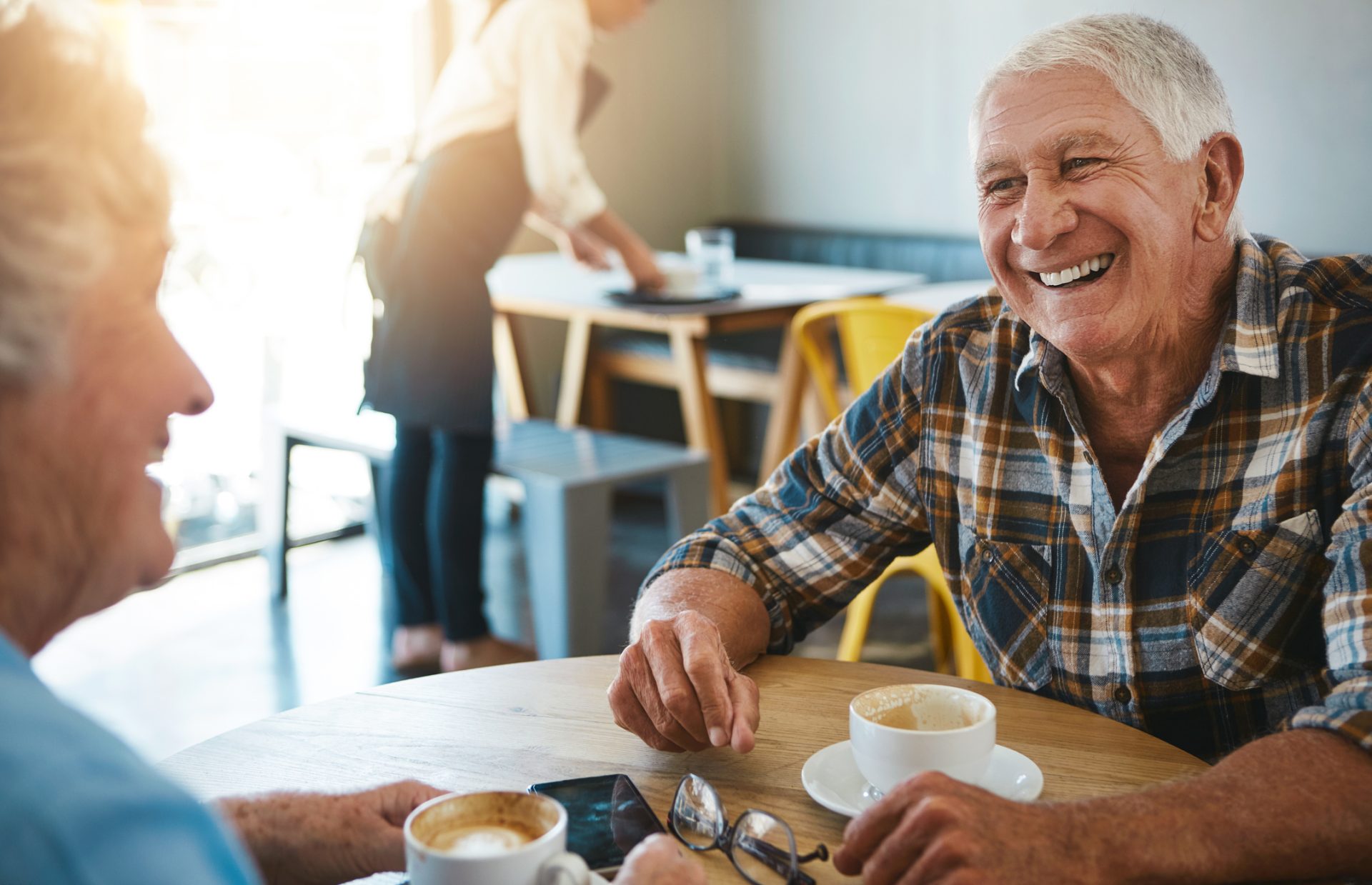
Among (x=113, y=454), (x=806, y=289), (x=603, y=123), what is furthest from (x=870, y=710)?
(x=603, y=123)

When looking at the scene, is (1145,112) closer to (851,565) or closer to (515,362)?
(851,565)

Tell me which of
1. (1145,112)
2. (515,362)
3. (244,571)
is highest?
(1145,112)

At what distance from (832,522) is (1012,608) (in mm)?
220

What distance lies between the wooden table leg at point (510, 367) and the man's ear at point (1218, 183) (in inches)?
136

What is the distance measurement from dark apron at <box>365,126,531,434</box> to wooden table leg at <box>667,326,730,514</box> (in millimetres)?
693

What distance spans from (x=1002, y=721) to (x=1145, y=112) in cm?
58

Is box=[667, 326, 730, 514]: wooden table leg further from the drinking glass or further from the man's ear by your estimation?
the man's ear

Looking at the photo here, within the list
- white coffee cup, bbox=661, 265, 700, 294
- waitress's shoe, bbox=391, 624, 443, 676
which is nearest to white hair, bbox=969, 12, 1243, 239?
white coffee cup, bbox=661, 265, 700, 294

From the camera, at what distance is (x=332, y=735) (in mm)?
1091

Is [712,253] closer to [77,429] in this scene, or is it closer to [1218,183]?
[1218,183]

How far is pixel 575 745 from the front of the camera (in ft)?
3.49

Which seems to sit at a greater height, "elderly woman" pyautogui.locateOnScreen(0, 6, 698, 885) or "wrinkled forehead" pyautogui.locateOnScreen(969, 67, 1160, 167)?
"wrinkled forehead" pyautogui.locateOnScreen(969, 67, 1160, 167)

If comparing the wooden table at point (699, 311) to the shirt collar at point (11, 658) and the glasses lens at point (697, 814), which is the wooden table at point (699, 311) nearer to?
the glasses lens at point (697, 814)

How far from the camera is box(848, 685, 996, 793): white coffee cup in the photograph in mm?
861
